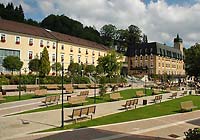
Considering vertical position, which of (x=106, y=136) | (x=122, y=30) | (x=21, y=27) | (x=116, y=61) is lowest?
(x=106, y=136)

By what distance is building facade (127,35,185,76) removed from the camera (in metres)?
91.8

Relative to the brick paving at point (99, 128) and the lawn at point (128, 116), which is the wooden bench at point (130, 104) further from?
the brick paving at point (99, 128)

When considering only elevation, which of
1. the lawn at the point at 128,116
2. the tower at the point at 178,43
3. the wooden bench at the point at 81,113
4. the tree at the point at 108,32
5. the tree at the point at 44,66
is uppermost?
the tree at the point at 108,32

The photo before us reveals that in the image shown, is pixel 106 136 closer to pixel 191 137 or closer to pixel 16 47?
pixel 191 137

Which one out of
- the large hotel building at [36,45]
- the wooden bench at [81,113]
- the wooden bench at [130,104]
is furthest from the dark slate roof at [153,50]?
the wooden bench at [81,113]

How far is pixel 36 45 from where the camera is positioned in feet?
185

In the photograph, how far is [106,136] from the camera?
12.7 metres

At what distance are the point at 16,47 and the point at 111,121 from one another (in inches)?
1552

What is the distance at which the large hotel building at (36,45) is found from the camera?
50469 millimetres

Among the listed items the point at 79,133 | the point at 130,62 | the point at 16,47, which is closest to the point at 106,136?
the point at 79,133

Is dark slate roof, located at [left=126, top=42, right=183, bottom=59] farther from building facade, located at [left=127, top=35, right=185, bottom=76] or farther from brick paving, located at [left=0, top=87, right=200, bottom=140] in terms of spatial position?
brick paving, located at [left=0, top=87, right=200, bottom=140]

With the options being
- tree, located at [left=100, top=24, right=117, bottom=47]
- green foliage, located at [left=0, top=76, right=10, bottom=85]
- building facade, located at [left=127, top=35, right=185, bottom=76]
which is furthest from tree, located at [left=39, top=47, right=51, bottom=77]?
tree, located at [left=100, top=24, right=117, bottom=47]

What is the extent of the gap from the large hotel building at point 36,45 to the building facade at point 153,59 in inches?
973

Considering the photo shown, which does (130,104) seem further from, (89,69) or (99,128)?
(89,69)
